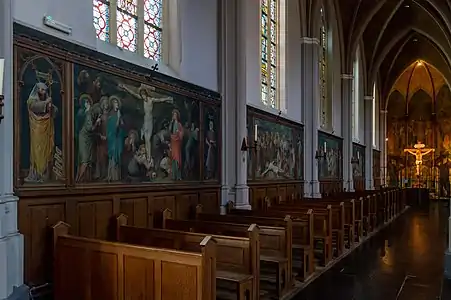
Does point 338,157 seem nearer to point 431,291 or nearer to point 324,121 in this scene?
point 324,121

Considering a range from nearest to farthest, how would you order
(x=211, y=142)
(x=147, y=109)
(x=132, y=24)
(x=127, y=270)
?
(x=127, y=270) → (x=147, y=109) → (x=132, y=24) → (x=211, y=142)

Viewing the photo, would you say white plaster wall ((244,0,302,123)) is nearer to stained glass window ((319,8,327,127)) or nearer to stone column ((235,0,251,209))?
stone column ((235,0,251,209))

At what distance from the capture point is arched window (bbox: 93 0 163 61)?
25.1ft

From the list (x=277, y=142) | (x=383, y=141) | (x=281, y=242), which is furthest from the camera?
(x=383, y=141)

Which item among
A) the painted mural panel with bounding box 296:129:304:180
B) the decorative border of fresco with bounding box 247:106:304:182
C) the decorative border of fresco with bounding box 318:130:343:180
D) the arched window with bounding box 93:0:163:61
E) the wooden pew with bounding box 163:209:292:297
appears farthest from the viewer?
the decorative border of fresco with bounding box 318:130:343:180

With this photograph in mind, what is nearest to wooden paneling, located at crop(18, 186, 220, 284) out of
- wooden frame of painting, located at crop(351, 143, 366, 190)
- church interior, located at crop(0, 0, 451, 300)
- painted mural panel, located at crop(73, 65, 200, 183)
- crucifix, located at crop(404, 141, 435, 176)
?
church interior, located at crop(0, 0, 451, 300)

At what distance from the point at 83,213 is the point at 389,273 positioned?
18.6 feet

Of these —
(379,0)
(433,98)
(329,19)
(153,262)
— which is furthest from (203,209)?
(433,98)

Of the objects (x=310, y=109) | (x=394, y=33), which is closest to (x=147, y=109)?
(x=310, y=109)

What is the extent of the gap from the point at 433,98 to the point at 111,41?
33.2 metres

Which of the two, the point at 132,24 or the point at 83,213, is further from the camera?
the point at 132,24

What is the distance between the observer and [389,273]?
8680 millimetres

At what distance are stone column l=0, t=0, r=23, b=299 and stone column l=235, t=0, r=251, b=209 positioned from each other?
20.2 ft

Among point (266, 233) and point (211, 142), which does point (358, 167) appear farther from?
point (266, 233)
